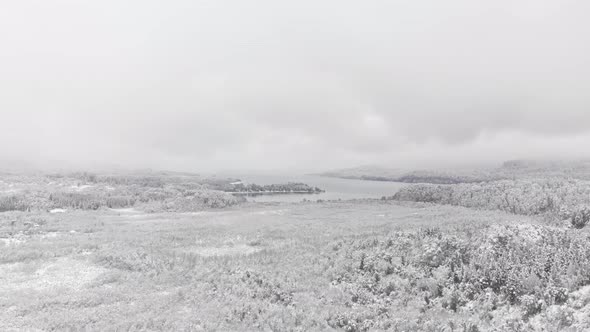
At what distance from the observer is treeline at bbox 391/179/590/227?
205 ft

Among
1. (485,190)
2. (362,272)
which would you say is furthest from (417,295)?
(485,190)

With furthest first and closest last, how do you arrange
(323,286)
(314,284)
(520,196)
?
A: 1. (520,196)
2. (314,284)
3. (323,286)

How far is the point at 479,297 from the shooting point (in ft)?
50.9

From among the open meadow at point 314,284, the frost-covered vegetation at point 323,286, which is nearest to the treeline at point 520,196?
the open meadow at point 314,284

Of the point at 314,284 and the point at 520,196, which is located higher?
the point at 520,196

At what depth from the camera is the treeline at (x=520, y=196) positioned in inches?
2462

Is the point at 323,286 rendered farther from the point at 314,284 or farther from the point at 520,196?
the point at 520,196

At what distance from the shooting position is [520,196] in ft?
240

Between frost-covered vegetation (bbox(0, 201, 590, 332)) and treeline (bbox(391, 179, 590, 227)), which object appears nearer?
frost-covered vegetation (bbox(0, 201, 590, 332))

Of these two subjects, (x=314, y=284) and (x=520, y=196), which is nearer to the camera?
(x=314, y=284)

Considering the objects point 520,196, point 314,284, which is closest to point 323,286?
point 314,284

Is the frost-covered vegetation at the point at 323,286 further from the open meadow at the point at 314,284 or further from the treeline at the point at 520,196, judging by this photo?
the treeline at the point at 520,196

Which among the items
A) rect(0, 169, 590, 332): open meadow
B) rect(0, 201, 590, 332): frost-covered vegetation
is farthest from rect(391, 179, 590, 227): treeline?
rect(0, 201, 590, 332): frost-covered vegetation

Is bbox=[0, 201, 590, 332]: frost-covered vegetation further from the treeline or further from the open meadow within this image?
the treeline
